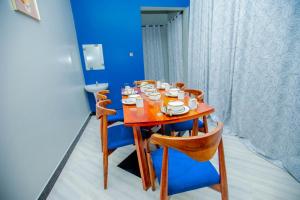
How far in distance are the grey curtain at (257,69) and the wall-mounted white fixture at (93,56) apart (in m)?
2.04

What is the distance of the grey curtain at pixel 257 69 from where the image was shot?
136cm

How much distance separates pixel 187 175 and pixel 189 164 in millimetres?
94

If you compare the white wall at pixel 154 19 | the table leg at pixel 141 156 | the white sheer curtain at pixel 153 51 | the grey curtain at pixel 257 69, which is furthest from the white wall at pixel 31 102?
the white sheer curtain at pixel 153 51

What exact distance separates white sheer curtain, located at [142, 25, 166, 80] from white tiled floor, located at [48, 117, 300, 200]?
3710mm

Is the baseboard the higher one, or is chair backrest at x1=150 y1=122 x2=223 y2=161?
chair backrest at x1=150 y1=122 x2=223 y2=161

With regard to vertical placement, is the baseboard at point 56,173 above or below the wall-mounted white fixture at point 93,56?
below

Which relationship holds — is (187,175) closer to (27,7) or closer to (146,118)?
(146,118)

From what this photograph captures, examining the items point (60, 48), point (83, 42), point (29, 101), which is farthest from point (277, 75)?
point (83, 42)

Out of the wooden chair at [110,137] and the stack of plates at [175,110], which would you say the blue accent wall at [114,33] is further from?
the stack of plates at [175,110]

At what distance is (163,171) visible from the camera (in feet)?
2.69

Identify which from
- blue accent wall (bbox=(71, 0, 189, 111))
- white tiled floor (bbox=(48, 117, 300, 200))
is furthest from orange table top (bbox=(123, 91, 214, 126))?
blue accent wall (bbox=(71, 0, 189, 111))

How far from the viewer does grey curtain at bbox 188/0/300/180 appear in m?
1.36

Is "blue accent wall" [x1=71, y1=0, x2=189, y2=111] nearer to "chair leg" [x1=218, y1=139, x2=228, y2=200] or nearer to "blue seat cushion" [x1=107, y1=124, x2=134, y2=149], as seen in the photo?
"blue seat cushion" [x1=107, y1=124, x2=134, y2=149]

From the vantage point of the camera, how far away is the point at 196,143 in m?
0.72
